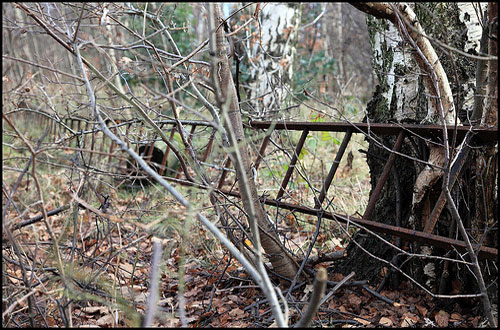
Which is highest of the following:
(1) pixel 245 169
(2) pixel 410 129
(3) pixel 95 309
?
(2) pixel 410 129

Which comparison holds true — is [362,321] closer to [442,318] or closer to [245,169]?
[442,318]

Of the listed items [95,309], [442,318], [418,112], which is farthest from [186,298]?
[418,112]

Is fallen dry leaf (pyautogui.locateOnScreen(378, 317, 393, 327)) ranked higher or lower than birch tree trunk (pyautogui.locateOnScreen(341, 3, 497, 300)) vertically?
lower

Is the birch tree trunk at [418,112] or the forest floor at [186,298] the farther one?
the birch tree trunk at [418,112]

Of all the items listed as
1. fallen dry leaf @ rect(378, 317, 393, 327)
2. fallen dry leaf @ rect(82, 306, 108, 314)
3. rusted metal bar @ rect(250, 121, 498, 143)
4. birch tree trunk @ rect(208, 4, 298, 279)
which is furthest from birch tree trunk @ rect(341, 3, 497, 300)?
fallen dry leaf @ rect(82, 306, 108, 314)

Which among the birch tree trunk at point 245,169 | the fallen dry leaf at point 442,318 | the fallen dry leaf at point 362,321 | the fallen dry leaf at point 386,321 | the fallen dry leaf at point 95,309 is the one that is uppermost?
the birch tree trunk at point 245,169

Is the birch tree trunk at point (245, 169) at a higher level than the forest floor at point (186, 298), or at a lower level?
higher

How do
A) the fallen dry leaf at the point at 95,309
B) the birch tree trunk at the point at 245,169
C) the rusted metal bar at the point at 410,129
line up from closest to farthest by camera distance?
the rusted metal bar at the point at 410,129 < the birch tree trunk at the point at 245,169 < the fallen dry leaf at the point at 95,309

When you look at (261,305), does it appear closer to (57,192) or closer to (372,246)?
(372,246)

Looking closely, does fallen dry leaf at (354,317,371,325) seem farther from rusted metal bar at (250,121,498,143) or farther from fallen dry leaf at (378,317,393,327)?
rusted metal bar at (250,121,498,143)

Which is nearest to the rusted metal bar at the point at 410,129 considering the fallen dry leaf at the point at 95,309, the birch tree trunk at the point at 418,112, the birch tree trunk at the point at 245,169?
the birch tree trunk at the point at 418,112

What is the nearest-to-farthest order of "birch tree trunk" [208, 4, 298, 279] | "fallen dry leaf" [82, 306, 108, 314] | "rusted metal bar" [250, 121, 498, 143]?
"rusted metal bar" [250, 121, 498, 143]
"birch tree trunk" [208, 4, 298, 279]
"fallen dry leaf" [82, 306, 108, 314]

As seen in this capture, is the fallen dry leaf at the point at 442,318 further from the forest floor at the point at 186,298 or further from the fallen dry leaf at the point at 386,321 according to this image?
the fallen dry leaf at the point at 386,321

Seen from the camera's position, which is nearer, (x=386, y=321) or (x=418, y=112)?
(x=386, y=321)
